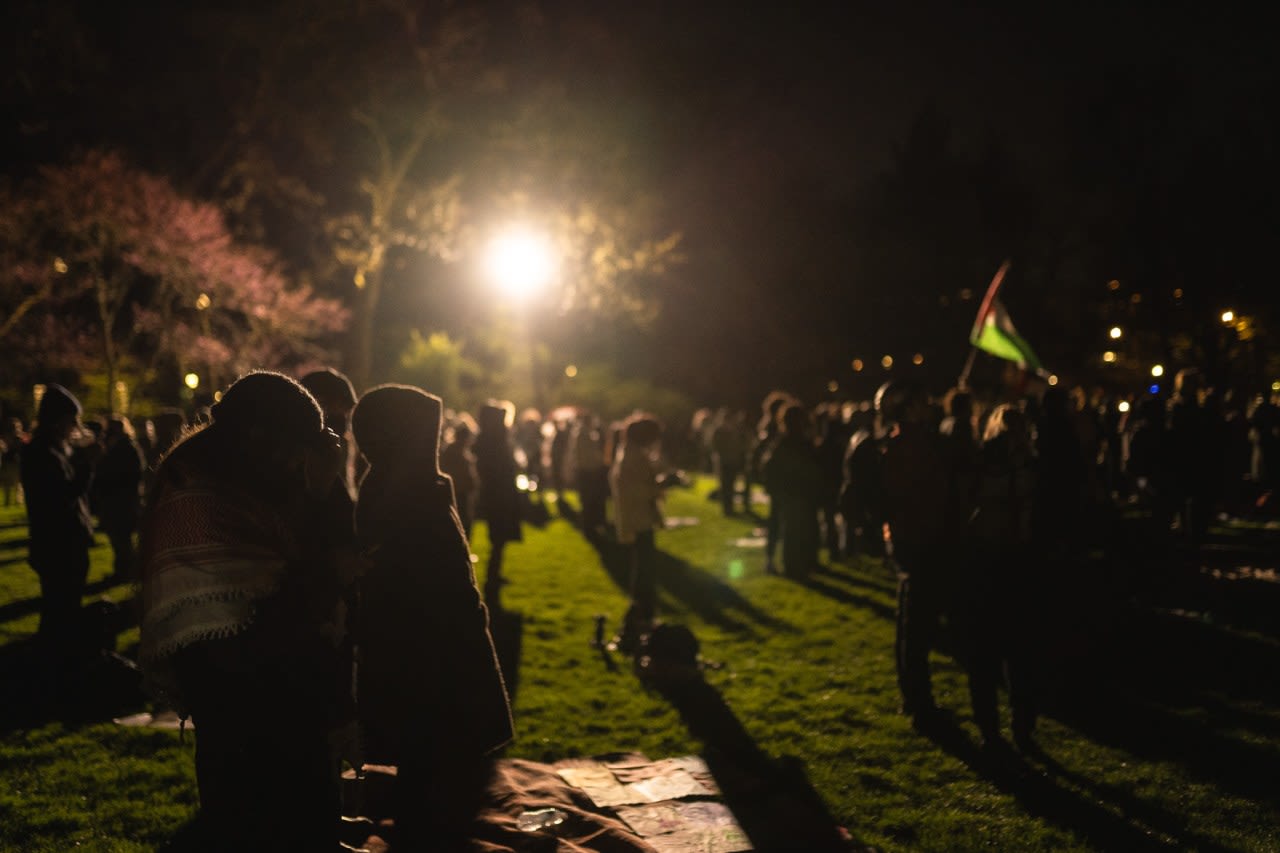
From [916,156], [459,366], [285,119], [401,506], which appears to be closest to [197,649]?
[401,506]

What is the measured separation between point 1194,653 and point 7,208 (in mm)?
24561

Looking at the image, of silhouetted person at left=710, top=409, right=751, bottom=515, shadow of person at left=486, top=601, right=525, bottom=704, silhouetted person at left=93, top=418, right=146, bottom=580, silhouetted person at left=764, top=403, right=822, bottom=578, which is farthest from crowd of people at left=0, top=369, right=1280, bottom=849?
silhouetted person at left=710, top=409, right=751, bottom=515

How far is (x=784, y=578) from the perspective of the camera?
12.0 m

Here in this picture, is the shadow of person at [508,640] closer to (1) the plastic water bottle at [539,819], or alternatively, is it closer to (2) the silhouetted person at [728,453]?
(1) the plastic water bottle at [539,819]

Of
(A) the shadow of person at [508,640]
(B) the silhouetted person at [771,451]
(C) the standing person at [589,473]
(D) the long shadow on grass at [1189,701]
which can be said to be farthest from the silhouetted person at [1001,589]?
(C) the standing person at [589,473]

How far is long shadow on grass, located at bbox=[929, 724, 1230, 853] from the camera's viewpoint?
15.6 ft

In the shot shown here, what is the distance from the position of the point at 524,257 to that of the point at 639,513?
19165mm

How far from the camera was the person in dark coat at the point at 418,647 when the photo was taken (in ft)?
13.0

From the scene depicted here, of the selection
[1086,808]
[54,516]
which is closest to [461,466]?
[54,516]

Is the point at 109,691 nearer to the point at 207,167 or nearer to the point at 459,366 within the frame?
the point at 207,167

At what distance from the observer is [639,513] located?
8703mm

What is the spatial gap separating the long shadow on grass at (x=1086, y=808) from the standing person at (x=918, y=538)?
24.2 inches

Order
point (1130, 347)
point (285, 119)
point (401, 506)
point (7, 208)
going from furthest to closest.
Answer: point (1130, 347)
point (285, 119)
point (7, 208)
point (401, 506)

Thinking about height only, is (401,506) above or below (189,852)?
above
